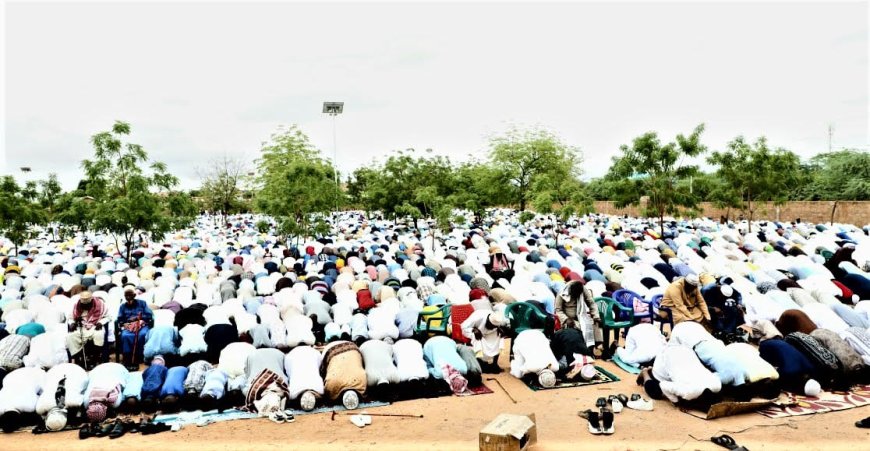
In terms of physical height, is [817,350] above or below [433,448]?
above

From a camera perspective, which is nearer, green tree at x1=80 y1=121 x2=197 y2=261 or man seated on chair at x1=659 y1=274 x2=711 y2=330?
man seated on chair at x1=659 y1=274 x2=711 y2=330

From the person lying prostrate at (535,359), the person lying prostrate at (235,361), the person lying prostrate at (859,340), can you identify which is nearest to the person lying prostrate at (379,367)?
the person lying prostrate at (235,361)

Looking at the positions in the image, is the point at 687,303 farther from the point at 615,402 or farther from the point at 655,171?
the point at 655,171

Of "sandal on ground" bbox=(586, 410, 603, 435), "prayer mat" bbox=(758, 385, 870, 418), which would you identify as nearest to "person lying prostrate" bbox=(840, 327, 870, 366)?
"prayer mat" bbox=(758, 385, 870, 418)

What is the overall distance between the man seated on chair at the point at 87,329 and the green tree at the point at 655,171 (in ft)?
45.2

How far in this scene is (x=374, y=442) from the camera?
507 centimetres

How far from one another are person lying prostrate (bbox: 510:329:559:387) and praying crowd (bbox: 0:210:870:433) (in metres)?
0.02

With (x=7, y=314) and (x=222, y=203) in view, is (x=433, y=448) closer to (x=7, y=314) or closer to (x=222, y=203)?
(x=7, y=314)

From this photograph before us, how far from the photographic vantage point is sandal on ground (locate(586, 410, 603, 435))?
5098 millimetres

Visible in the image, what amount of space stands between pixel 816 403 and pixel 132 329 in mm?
8333

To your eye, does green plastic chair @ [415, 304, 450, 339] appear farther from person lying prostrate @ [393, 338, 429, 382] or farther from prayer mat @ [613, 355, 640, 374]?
prayer mat @ [613, 355, 640, 374]

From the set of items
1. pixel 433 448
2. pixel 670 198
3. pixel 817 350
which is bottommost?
pixel 433 448

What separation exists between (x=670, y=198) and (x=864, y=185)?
62.3 ft

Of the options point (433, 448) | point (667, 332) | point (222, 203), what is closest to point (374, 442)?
point (433, 448)
